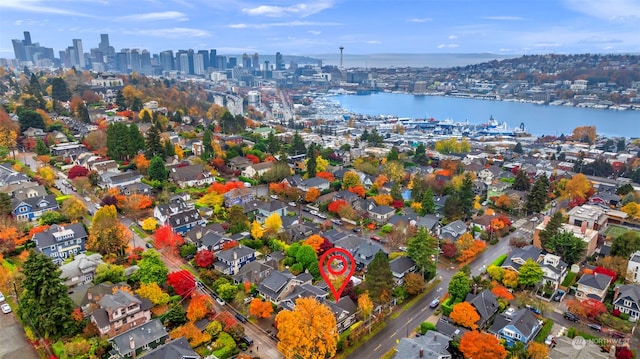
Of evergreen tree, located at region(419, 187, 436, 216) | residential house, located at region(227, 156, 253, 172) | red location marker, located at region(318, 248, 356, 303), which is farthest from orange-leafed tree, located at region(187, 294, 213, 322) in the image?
residential house, located at region(227, 156, 253, 172)

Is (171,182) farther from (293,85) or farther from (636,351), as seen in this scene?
(293,85)

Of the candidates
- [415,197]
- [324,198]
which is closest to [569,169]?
[415,197]

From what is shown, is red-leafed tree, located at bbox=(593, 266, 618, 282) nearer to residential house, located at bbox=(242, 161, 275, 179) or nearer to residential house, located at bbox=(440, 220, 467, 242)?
residential house, located at bbox=(440, 220, 467, 242)

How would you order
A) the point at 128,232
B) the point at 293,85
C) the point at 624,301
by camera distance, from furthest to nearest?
the point at 293,85
the point at 128,232
the point at 624,301

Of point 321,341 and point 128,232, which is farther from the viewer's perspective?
point 128,232

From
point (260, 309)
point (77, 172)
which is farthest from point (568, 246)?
point (77, 172)

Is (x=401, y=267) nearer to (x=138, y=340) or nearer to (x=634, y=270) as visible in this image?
(x=634, y=270)
